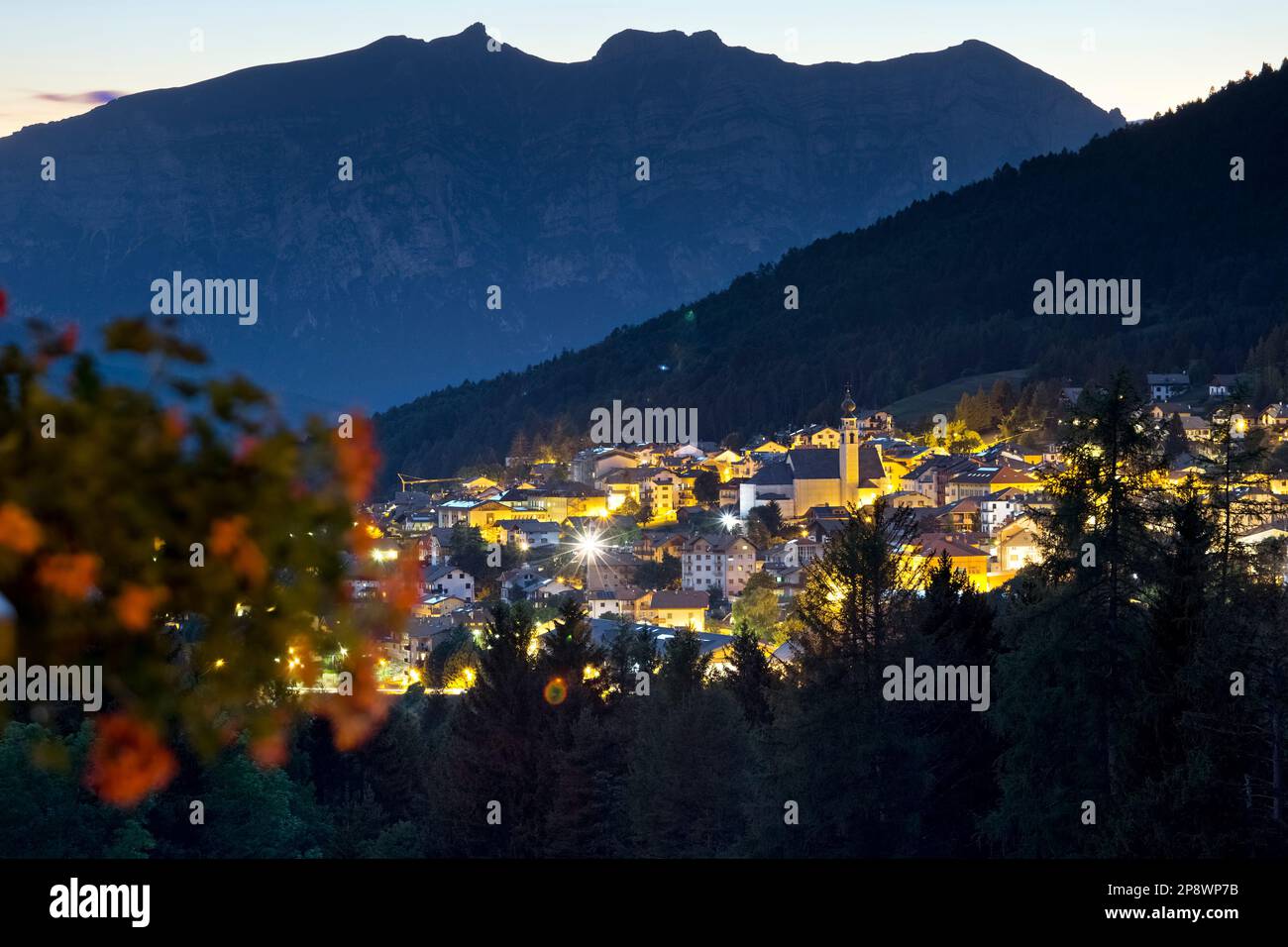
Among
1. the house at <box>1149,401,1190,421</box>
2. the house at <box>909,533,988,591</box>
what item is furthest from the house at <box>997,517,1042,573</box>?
the house at <box>1149,401,1190,421</box>

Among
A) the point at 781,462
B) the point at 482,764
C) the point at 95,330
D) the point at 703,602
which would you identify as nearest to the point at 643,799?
the point at 482,764

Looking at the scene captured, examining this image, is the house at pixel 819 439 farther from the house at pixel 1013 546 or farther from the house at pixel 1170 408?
the house at pixel 1013 546

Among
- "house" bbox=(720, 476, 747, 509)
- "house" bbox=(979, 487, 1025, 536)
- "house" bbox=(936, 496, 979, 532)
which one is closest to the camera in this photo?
"house" bbox=(979, 487, 1025, 536)

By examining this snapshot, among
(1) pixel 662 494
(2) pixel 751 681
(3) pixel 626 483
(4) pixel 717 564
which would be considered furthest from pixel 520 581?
(2) pixel 751 681

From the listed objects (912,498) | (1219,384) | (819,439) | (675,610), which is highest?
(1219,384)

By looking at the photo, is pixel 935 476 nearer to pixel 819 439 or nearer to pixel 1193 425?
pixel 1193 425

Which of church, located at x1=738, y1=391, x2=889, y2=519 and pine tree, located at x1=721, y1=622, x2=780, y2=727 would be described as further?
church, located at x1=738, y1=391, x2=889, y2=519

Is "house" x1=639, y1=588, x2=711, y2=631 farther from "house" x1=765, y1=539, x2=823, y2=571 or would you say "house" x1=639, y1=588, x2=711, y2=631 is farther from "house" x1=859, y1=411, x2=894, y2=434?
"house" x1=859, y1=411, x2=894, y2=434
